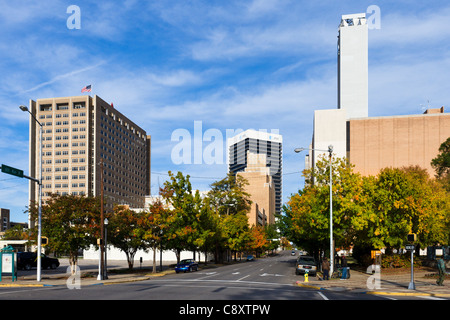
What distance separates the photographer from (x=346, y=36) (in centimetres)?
16038

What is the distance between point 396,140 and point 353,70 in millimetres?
39304

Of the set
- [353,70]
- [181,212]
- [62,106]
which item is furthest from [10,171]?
[62,106]

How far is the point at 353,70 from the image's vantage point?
157 m

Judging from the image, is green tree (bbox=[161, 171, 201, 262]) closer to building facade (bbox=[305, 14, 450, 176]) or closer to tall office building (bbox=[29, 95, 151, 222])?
building facade (bbox=[305, 14, 450, 176])

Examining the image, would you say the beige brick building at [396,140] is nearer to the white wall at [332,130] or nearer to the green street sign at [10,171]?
the white wall at [332,130]

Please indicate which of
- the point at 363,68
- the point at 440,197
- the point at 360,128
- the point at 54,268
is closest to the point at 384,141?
the point at 360,128

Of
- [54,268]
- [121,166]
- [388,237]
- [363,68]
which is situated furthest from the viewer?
[121,166]

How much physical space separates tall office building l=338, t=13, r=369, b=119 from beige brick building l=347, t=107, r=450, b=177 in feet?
75.9

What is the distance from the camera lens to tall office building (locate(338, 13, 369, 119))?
155000mm

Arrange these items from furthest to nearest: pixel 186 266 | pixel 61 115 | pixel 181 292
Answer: pixel 61 115 → pixel 186 266 → pixel 181 292

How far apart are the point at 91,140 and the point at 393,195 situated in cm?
14497

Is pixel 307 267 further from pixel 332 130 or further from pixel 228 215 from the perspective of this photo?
pixel 332 130

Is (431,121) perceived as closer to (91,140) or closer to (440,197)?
(440,197)

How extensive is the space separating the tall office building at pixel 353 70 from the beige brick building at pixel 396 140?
75.9 ft
